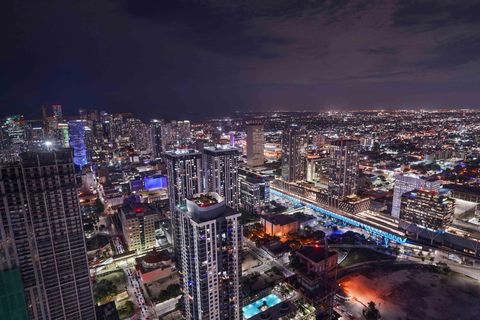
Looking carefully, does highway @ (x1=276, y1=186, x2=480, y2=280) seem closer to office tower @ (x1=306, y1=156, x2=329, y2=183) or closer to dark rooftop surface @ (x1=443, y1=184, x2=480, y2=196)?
dark rooftop surface @ (x1=443, y1=184, x2=480, y2=196)

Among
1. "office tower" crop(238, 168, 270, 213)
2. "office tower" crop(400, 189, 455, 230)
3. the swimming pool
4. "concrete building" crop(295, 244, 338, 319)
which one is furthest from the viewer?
"office tower" crop(238, 168, 270, 213)

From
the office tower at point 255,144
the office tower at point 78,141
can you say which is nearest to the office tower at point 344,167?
the office tower at point 255,144

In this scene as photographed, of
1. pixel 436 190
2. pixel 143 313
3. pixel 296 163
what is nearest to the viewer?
pixel 143 313

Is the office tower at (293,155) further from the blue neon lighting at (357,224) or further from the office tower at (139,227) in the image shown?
the office tower at (139,227)

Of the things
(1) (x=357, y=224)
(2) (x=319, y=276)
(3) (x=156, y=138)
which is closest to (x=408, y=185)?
(1) (x=357, y=224)

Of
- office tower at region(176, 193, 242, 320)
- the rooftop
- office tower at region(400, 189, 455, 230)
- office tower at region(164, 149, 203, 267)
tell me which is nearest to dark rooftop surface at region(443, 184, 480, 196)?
office tower at region(400, 189, 455, 230)

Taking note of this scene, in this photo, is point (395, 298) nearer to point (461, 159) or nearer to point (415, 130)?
point (461, 159)

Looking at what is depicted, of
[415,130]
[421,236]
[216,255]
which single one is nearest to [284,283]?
[216,255]
